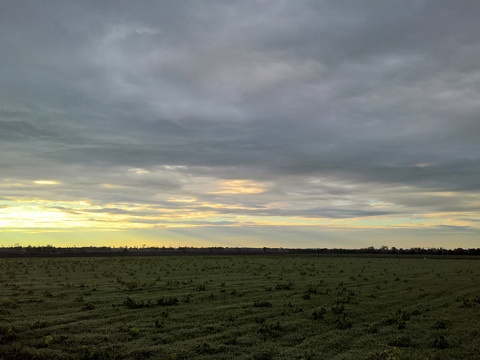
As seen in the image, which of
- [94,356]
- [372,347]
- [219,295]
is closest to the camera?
[94,356]

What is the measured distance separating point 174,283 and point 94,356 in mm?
20501

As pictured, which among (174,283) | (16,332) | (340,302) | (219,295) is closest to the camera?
(16,332)

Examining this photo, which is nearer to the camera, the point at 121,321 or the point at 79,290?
the point at 121,321

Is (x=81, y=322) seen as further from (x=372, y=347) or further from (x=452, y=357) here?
(x=452, y=357)

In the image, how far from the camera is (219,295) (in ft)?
90.2

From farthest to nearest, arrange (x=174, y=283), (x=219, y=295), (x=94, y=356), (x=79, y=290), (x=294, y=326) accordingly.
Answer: (x=174, y=283) → (x=79, y=290) → (x=219, y=295) → (x=294, y=326) → (x=94, y=356)

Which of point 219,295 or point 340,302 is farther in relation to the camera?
point 219,295

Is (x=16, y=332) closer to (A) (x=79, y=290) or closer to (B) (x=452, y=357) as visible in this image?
(A) (x=79, y=290)

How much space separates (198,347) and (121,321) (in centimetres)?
646

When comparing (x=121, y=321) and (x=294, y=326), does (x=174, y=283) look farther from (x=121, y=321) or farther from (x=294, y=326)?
(x=294, y=326)

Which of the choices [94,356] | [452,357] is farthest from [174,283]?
[452,357]

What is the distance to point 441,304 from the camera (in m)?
25.8

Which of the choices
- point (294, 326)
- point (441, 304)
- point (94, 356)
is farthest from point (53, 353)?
point (441, 304)

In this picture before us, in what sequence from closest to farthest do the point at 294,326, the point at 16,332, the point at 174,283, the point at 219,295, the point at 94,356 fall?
the point at 94,356 → the point at 16,332 → the point at 294,326 → the point at 219,295 → the point at 174,283
